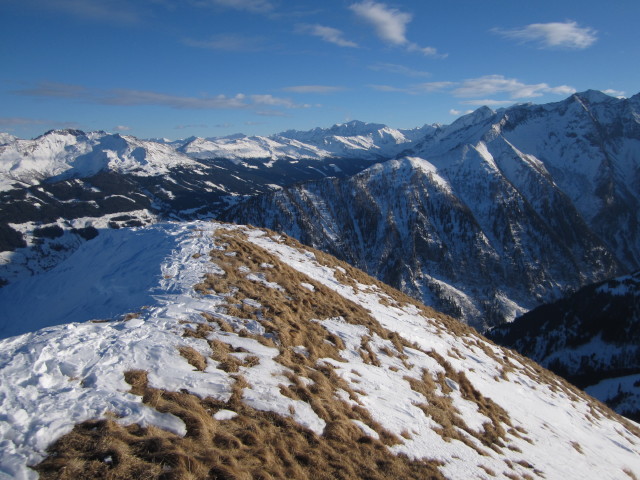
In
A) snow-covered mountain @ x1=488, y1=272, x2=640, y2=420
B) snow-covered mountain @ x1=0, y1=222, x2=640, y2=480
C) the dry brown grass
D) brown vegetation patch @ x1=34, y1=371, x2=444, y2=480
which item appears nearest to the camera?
brown vegetation patch @ x1=34, y1=371, x2=444, y2=480

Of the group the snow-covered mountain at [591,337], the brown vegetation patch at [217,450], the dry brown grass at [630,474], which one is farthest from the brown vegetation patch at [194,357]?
the snow-covered mountain at [591,337]

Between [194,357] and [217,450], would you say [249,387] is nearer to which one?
[194,357]

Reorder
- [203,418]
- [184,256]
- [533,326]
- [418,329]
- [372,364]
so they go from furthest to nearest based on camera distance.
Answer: [533,326]
[418,329]
[184,256]
[372,364]
[203,418]

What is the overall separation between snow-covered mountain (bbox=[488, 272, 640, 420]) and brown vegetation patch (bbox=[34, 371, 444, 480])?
12132 cm

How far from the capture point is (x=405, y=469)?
10383mm

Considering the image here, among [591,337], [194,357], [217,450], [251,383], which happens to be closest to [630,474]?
[251,383]

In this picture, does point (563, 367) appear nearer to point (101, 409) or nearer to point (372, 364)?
point (372, 364)

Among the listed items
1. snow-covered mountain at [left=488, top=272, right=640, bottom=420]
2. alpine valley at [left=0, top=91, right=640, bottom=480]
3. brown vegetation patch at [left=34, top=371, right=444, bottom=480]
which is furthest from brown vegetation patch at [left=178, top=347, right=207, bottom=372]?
snow-covered mountain at [left=488, top=272, right=640, bottom=420]

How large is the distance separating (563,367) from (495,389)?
5262 inches

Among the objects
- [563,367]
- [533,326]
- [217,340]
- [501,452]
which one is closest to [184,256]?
[217,340]

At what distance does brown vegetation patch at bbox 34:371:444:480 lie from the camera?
24.3ft

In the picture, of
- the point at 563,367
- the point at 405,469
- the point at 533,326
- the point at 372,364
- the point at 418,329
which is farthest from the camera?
the point at 533,326

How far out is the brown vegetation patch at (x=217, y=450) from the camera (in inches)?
292

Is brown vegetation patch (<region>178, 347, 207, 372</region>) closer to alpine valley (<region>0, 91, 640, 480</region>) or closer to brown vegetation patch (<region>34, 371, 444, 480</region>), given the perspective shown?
alpine valley (<region>0, 91, 640, 480</region>)
